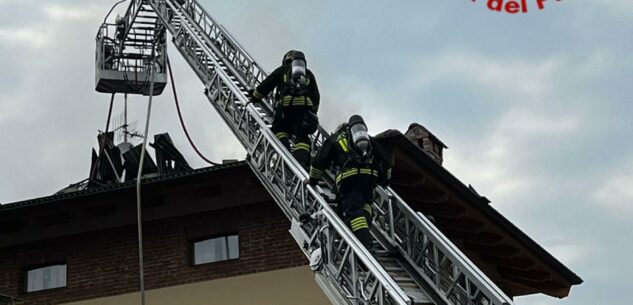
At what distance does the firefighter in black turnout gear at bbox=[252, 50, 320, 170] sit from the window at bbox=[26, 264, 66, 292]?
5023 mm

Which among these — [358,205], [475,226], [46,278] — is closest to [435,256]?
[358,205]

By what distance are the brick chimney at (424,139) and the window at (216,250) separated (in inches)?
238

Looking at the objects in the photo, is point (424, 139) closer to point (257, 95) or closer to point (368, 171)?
point (257, 95)

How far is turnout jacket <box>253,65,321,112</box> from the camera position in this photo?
1016 centimetres

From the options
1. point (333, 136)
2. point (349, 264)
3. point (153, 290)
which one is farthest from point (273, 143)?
point (153, 290)

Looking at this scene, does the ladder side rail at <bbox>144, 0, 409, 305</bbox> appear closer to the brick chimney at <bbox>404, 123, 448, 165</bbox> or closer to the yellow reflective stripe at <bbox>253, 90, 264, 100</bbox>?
the yellow reflective stripe at <bbox>253, 90, 264, 100</bbox>

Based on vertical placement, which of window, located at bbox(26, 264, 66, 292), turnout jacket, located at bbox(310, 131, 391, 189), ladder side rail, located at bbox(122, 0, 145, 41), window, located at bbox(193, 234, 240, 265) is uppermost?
ladder side rail, located at bbox(122, 0, 145, 41)

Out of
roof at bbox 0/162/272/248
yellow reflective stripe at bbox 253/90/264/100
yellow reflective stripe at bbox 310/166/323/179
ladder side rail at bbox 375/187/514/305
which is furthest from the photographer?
roof at bbox 0/162/272/248

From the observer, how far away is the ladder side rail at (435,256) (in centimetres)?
790

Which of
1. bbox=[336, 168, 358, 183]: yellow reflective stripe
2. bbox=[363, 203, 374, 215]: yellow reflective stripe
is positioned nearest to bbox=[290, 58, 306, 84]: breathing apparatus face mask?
bbox=[336, 168, 358, 183]: yellow reflective stripe

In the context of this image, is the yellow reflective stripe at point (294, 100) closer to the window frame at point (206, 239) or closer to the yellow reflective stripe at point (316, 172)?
the yellow reflective stripe at point (316, 172)

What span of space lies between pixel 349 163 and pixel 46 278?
713cm

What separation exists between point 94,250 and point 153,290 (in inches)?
52.3

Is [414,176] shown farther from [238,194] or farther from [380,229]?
[380,229]
